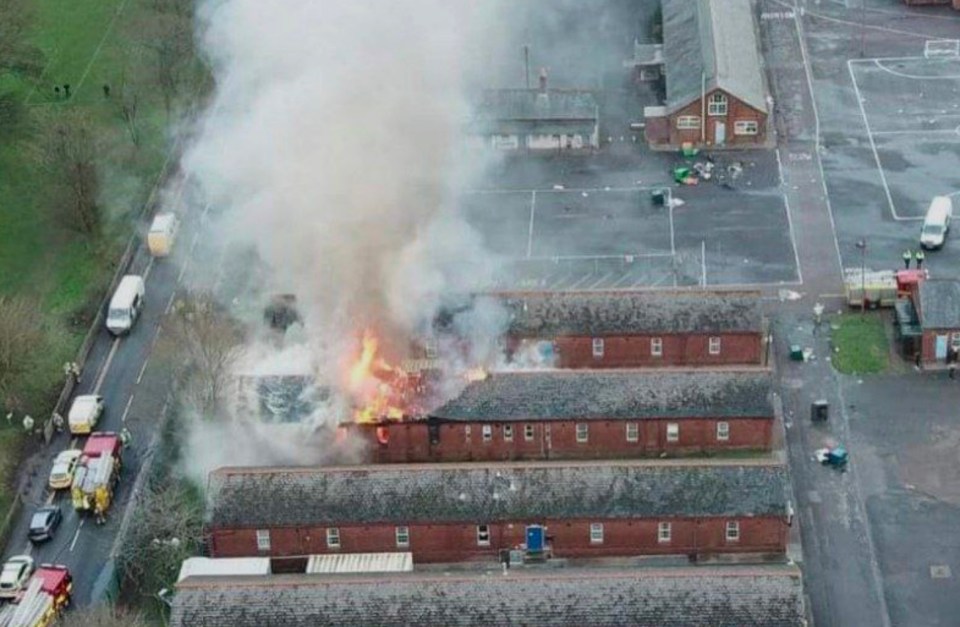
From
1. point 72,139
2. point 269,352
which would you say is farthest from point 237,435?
point 72,139

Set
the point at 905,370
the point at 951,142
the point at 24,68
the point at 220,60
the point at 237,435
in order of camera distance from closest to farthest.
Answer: the point at 237,435 < the point at 905,370 < the point at 220,60 < the point at 951,142 < the point at 24,68

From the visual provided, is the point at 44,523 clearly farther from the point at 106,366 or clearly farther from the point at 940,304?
the point at 940,304

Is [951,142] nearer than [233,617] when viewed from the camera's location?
No

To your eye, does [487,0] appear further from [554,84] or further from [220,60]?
[220,60]

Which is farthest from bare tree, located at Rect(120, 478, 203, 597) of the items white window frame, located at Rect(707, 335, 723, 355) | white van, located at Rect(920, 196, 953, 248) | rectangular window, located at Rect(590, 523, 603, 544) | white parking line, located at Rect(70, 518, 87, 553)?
white van, located at Rect(920, 196, 953, 248)

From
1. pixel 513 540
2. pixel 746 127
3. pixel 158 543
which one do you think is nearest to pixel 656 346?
pixel 513 540

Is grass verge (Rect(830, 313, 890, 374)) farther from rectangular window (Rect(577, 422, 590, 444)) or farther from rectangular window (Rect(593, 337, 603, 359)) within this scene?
rectangular window (Rect(577, 422, 590, 444))

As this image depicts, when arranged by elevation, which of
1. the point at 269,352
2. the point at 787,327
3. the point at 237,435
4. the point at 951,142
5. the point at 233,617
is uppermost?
the point at 951,142

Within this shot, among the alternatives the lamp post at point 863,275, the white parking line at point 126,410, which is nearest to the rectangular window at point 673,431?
the lamp post at point 863,275
